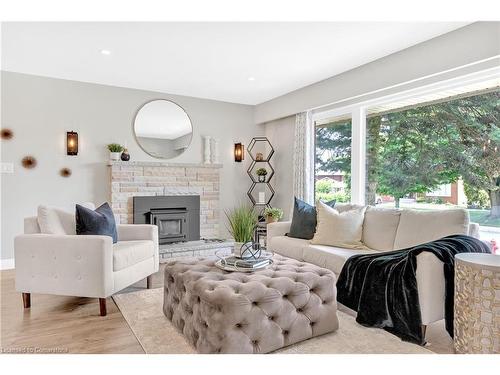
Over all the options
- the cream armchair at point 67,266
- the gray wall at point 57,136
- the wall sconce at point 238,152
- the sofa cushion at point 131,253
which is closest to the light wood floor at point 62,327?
the cream armchair at point 67,266

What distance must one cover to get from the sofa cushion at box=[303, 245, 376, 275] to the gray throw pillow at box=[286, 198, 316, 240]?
1.23 ft

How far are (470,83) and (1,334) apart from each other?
4.33m

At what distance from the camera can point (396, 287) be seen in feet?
7.97

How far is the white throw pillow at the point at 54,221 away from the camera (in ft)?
9.93

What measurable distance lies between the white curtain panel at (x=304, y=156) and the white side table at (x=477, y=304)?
3.18 metres

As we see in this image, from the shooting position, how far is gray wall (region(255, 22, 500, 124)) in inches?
113

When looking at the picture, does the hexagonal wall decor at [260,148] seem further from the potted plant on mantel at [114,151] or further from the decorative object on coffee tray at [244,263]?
the decorative object on coffee tray at [244,263]

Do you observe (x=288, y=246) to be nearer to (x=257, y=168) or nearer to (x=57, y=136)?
(x=257, y=168)

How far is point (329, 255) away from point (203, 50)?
237 cm

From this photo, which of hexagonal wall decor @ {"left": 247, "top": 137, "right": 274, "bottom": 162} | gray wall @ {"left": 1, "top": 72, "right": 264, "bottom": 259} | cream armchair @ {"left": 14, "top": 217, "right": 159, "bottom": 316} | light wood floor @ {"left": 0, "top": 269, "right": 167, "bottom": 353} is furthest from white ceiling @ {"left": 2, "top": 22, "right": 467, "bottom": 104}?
light wood floor @ {"left": 0, "top": 269, "right": 167, "bottom": 353}

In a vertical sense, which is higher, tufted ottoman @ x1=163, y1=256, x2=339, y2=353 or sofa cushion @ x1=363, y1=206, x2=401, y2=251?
sofa cushion @ x1=363, y1=206, x2=401, y2=251

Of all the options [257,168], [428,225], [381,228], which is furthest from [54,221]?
[257,168]

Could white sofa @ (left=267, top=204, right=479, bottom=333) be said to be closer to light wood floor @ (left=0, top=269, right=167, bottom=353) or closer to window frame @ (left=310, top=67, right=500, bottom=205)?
window frame @ (left=310, top=67, right=500, bottom=205)
